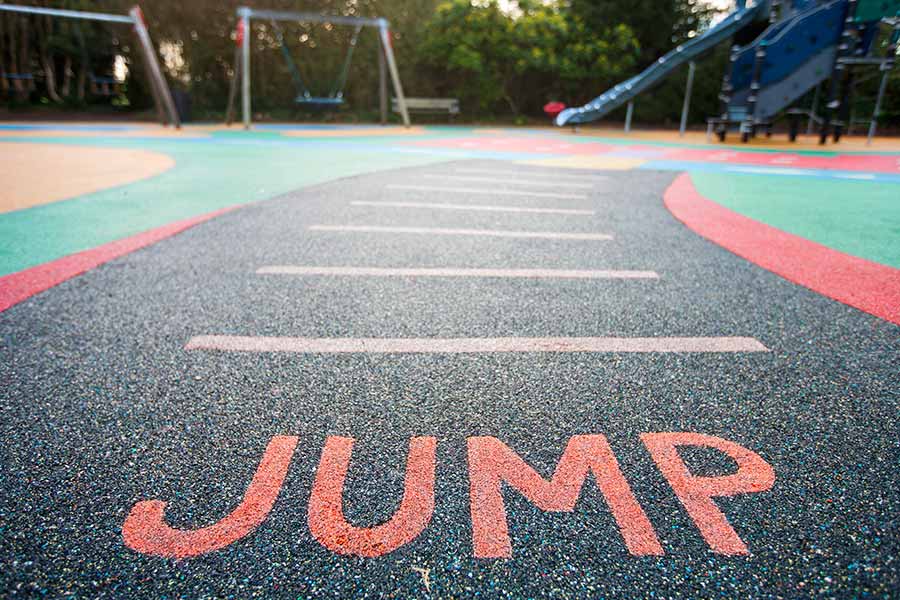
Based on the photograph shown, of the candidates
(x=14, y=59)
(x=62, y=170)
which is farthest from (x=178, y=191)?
(x=14, y=59)

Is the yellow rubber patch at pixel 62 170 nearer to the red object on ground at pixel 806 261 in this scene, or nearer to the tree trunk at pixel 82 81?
the red object on ground at pixel 806 261

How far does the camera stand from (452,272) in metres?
3.78

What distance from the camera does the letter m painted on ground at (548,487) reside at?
1.48m

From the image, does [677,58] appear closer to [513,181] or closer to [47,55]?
[513,181]

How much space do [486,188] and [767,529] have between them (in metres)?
6.05

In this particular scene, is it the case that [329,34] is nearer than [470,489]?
No

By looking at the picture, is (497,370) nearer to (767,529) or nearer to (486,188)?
(767,529)

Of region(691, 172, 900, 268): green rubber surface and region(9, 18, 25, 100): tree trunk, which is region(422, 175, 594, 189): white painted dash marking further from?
region(9, 18, 25, 100): tree trunk

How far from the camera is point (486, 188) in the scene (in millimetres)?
7184

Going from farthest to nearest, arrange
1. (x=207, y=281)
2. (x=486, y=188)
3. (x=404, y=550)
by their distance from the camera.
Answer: (x=486, y=188) → (x=207, y=281) → (x=404, y=550)

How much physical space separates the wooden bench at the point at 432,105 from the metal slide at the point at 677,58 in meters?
5.78

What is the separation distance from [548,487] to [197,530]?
3.29 ft

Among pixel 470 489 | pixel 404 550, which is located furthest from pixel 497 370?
pixel 404 550

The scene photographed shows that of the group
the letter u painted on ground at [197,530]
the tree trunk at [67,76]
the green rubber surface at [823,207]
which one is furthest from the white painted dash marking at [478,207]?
the tree trunk at [67,76]
